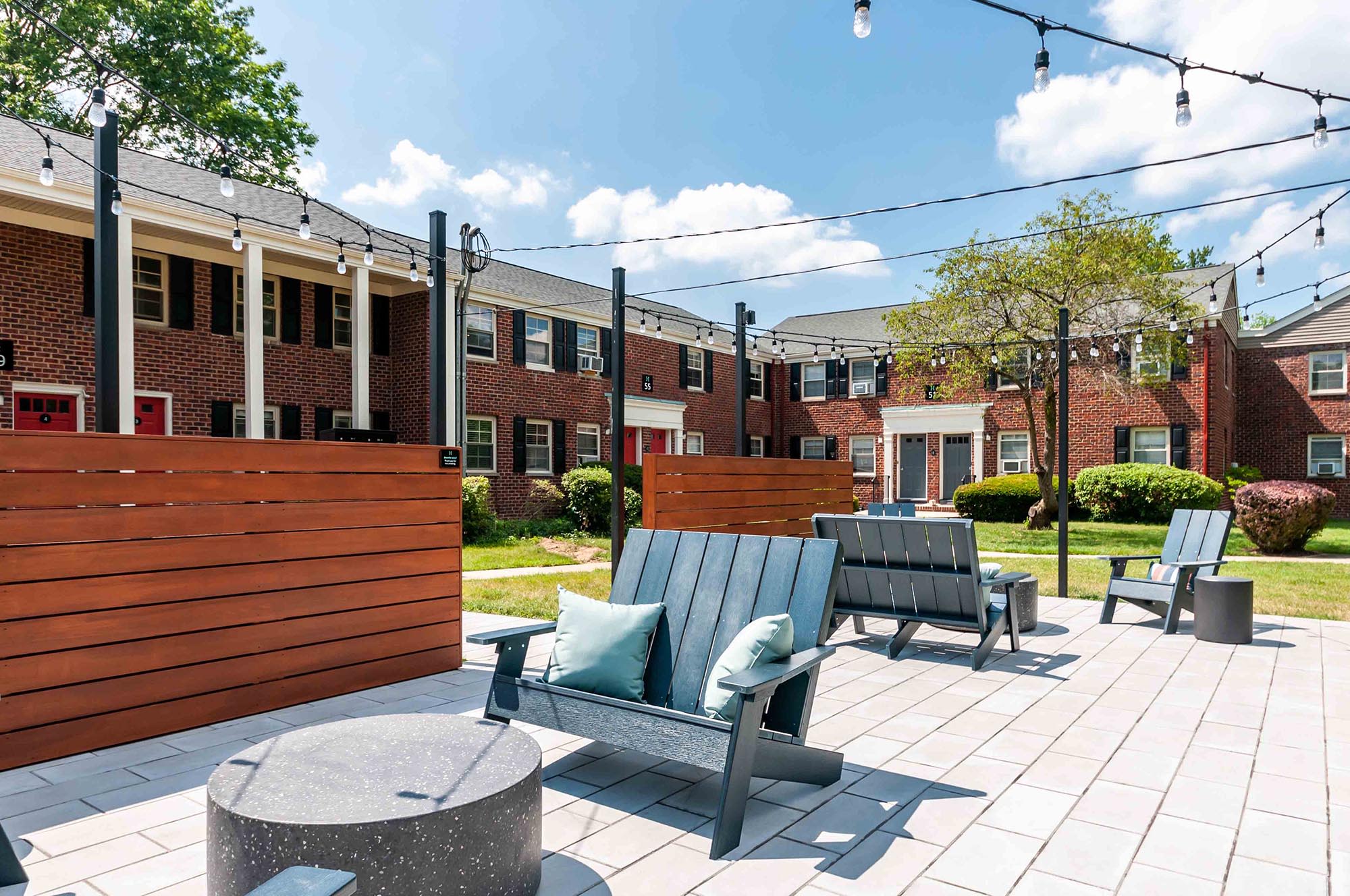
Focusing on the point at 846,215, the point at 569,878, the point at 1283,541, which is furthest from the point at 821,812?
the point at 1283,541

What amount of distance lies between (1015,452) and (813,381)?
6.24m

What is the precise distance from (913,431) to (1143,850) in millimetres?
21203

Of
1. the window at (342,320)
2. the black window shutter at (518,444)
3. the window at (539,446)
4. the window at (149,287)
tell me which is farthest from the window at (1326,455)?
the window at (149,287)

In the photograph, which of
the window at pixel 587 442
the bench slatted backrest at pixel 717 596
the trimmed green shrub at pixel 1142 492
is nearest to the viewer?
the bench slatted backrest at pixel 717 596

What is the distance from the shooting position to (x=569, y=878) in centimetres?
255

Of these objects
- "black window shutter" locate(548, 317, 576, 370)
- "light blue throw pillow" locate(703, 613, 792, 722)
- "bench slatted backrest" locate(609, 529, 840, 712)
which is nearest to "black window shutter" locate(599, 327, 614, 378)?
"black window shutter" locate(548, 317, 576, 370)

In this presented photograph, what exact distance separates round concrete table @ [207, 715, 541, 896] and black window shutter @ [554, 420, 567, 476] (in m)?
15.9

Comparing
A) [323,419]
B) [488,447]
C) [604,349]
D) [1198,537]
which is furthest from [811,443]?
[1198,537]

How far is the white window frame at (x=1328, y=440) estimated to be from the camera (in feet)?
72.8

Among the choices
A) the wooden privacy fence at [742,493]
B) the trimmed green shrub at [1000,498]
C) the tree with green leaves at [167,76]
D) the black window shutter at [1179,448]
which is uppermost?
the tree with green leaves at [167,76]

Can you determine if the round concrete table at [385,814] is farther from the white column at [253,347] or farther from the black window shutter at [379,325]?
the black window shutter at [379,325]

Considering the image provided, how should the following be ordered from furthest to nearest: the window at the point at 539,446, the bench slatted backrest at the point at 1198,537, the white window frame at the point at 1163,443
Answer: the white window frame at the point at 1163,443 → the window at the point at 539,446 → the bench slatted backrest at the point at 1198,537

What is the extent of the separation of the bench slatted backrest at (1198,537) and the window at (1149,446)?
14130 millimetres

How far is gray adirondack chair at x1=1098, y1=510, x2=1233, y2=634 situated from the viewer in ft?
21.8
